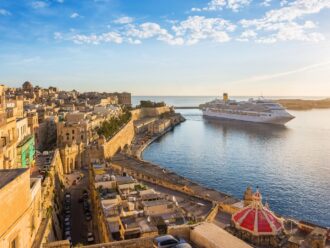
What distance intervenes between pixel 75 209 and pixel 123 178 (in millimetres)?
4235

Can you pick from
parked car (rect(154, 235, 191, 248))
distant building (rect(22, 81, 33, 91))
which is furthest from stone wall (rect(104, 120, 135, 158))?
distant building (rect(22, 81, 33, 91))

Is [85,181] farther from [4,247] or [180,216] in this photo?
[4,247]

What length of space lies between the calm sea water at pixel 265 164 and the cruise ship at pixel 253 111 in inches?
721

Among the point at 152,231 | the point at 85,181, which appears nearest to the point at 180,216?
the point at 152,231

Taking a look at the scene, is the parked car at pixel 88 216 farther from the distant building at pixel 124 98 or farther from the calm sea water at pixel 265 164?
the distant building at pixel 124 98

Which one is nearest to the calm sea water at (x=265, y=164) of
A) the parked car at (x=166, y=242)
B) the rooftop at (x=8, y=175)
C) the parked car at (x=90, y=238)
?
the parked car at (x=90, y=238)

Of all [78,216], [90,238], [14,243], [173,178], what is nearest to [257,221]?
[14,243]

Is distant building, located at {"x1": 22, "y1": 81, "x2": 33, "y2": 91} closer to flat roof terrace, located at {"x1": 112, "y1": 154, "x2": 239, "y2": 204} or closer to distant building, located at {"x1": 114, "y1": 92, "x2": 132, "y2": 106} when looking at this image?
distant building, located at {"x1": 114, "y1": 92, "x2": 132, "y2": 106}

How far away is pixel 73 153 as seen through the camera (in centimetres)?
3195

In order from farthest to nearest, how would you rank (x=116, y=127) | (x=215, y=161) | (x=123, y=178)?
(x=116, y=127) < (x=215, y=161) < (x=123, y=178)

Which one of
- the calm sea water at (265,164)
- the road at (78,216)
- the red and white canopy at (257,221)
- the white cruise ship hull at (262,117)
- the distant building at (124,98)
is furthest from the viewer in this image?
the distant building at (124,98)

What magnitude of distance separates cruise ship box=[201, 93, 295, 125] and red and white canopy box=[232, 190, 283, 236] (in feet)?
246

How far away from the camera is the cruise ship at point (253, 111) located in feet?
276

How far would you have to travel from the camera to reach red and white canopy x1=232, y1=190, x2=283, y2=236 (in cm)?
1166
